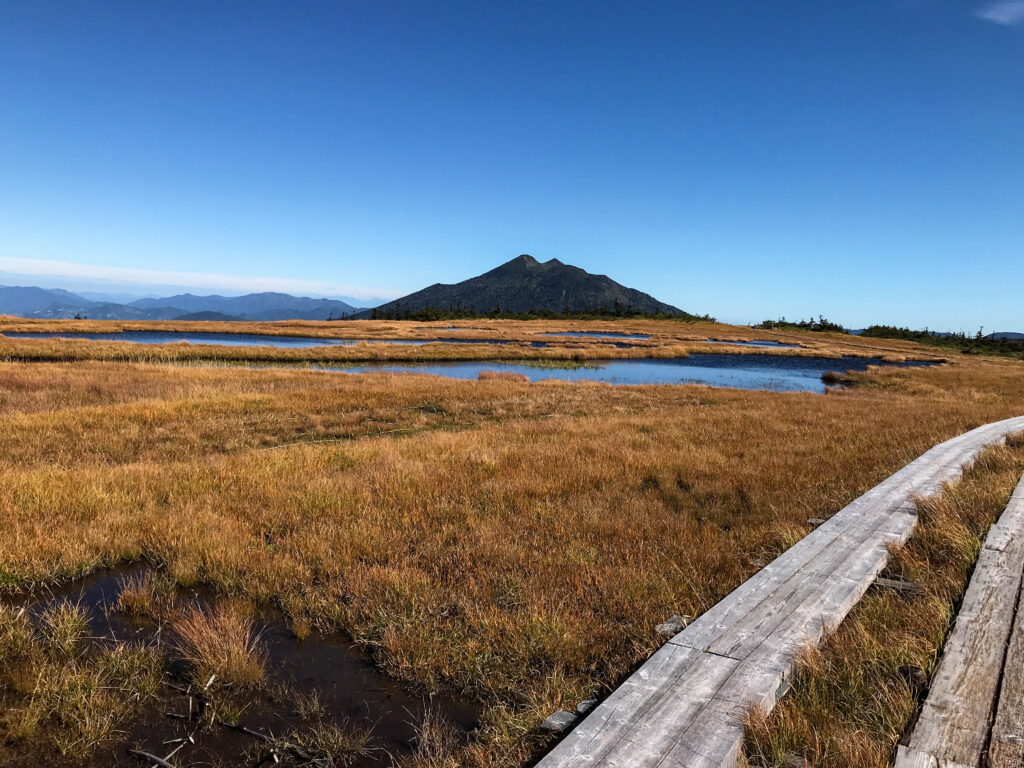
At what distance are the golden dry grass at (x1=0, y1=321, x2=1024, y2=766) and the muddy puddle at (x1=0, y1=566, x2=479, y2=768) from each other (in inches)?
9.4

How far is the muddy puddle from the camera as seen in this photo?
11.6 feet

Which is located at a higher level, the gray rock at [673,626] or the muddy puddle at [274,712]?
the gray rock at [673,626]

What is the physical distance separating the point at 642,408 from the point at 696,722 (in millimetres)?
19074

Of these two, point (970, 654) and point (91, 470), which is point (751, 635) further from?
point (91, 470)

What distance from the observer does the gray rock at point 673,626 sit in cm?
435

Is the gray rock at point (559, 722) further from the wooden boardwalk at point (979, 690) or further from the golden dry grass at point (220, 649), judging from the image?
the golden dry grass at point (220, 649)

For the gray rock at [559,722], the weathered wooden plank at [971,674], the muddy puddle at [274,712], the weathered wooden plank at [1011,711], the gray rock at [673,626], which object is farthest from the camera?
the gray rock at [673,626]

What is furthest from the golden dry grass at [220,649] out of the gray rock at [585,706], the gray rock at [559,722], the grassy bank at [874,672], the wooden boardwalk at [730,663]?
the grassy bank at [874,672]

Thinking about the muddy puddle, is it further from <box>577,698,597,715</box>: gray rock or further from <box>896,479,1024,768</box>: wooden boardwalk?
<box>896,479,1024,768</box>: wooden boardwalk

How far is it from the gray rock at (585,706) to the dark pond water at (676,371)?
30.5 m

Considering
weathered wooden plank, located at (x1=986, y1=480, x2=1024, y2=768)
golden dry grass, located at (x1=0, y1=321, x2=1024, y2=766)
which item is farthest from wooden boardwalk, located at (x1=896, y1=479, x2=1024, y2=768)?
golden dry grass, located at (x1=0, y1=321, x2=1024, y2=766)

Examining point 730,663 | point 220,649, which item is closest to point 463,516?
point 220,649

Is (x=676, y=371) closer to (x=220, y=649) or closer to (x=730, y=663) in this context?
(x=730, y=663)

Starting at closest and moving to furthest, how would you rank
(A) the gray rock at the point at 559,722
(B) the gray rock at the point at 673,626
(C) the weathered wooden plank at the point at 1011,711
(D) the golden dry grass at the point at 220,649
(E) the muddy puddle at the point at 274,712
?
(C) the weathered wooden plank at the point at 1011,711
(A) the gray rock at the point at 559,722
(E) the muddy puddle at the point at 274,712
(D) the golden dry grass at the point at 220,649
(B) the gray rock at the point at 673,626
